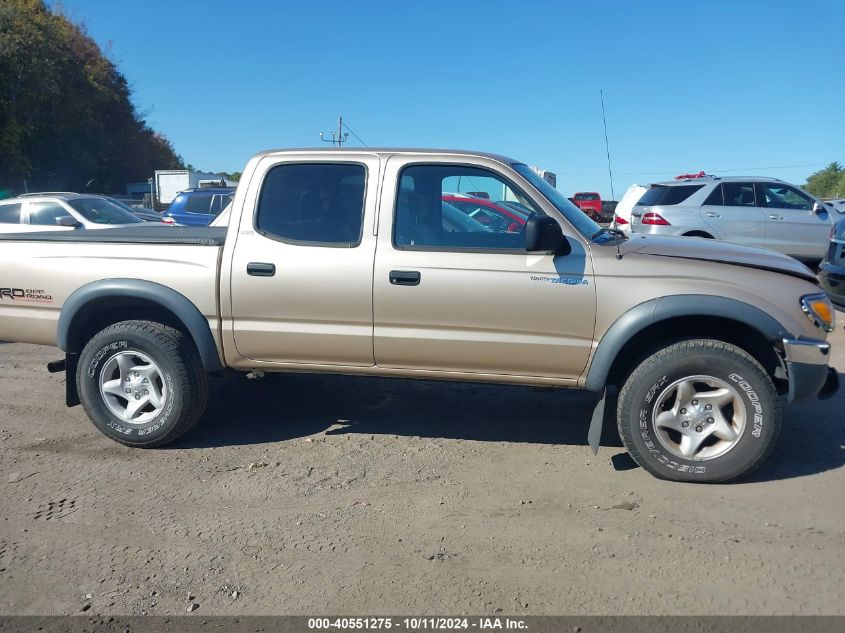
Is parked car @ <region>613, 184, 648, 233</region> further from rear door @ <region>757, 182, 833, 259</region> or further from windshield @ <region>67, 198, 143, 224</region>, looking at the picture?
windshield @ <region>67, 198, 143, 224</region>

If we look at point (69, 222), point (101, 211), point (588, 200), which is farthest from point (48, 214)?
point (588, 200)

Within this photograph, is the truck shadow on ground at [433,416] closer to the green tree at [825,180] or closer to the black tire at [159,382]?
the black tire at [159,382]

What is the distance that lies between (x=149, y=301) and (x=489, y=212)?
2.34 m

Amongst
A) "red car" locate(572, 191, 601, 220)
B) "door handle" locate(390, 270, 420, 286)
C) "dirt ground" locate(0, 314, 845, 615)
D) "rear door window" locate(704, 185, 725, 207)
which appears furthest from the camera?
"red car" locate(572, 191, 601, 220)

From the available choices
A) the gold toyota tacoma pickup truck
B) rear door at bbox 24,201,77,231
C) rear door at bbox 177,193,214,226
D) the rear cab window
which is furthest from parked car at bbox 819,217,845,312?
the rear cab window

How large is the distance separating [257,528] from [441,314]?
1605mm

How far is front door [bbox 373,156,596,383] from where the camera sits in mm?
4246

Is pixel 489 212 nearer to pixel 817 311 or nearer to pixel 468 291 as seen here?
pixel 468 291

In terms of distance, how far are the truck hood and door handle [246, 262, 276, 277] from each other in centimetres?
215

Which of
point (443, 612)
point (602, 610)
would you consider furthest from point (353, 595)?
point (602, 610)

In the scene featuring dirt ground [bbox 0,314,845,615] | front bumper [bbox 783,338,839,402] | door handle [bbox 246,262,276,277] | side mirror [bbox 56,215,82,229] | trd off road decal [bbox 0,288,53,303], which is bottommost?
dirt ground [bbox 0,314,845,615]

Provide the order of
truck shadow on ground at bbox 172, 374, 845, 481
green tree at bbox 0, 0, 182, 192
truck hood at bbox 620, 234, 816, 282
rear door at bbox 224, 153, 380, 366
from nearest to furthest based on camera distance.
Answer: truck hood at bbox 620, 234, 816, 282 < rear door at bbox 224, 153, 380, 366 < truck shadow on ground at bbox 172, 374, 845, 481 < green tree at bbox 0, 0, 182, 192

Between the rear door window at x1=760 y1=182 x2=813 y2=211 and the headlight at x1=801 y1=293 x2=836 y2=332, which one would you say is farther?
the rear door window at x1=760 y1=182 x2=813 y2=211

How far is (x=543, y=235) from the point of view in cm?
415
